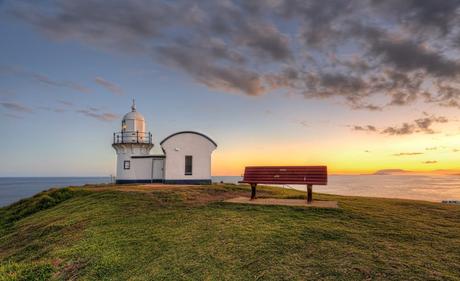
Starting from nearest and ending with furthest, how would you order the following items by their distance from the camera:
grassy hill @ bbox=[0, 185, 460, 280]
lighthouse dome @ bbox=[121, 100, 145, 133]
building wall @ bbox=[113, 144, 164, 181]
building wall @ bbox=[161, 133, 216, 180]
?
grassy hill @ bbox=[0, 185, 460, 280], building wall @ bbox=[161, 133, 216, 180], building wall @ bbox=[113, 144, 164, 181], lighthouse dome @ bbox=[121, 100, 145, 133]

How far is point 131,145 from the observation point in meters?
25.6

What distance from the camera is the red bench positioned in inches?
451

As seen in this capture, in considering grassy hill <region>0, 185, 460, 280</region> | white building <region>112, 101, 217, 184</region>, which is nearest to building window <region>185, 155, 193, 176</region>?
white building <region>112, 101, 217, 184</region>

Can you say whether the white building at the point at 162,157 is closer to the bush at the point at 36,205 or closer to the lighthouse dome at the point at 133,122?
the lighthouse dome at the point at 133,122

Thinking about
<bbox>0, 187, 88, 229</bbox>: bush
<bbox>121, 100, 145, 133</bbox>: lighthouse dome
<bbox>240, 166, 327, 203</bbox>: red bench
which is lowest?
<bbox>0, 187, 88, 229</bbox>: bush

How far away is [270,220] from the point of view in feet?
29.5

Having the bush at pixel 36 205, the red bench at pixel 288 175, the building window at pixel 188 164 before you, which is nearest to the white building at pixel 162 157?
the building window at pixel 188 164

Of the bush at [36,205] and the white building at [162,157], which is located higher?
the white building at [162,157]

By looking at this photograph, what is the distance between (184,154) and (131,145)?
5.86 metres

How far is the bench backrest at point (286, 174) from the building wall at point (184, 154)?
10.2 m

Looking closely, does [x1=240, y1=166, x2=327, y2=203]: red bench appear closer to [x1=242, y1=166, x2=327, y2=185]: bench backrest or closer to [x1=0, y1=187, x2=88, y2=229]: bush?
[x1=242, y1=166, x2=327, y2=185]: bench backrest

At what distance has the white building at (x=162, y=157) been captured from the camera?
22969 millimetres

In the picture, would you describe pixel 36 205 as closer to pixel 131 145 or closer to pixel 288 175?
pixel 131 145

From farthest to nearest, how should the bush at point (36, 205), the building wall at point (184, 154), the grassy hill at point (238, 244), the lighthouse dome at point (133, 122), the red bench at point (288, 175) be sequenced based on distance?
1. the lighthouse dome at point (133, 122)
2. the building wall at point (184, 154)
3. the bush at point (36, 205)
4. the red bench at point (288, 175)
5. the grassy hill at point (238, 244)
